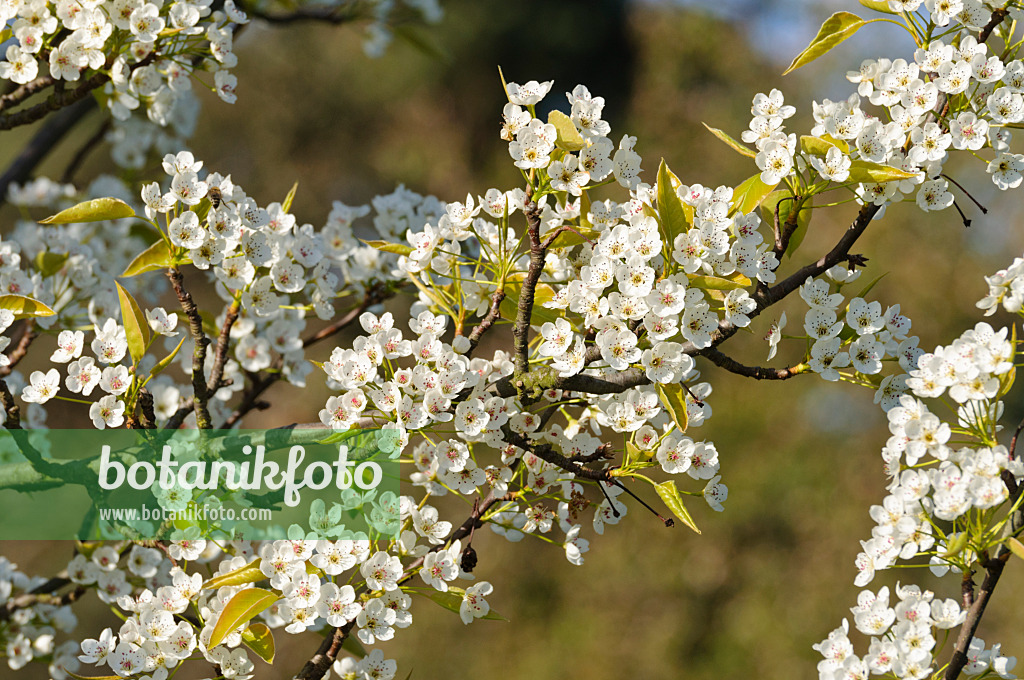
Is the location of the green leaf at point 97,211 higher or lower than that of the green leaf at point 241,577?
higher

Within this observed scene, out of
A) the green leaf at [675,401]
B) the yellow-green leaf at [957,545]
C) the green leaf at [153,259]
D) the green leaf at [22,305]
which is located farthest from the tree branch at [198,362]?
the yellow-green leaf at [957,545]

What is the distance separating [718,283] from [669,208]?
0.25 feet

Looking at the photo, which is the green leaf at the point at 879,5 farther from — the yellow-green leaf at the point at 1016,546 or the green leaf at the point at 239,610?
the green leaf at the point at 239,610

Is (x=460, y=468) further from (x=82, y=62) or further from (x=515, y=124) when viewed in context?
(x=82, y=62)

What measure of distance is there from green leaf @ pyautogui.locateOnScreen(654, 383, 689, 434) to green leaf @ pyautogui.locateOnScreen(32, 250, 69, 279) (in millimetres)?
918

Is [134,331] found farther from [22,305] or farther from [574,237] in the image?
[574,237]

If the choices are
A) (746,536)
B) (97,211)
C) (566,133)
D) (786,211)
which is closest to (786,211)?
(786,211)

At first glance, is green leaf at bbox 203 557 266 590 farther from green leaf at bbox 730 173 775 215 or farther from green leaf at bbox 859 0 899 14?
green leaf at bbox 859 0 899 14

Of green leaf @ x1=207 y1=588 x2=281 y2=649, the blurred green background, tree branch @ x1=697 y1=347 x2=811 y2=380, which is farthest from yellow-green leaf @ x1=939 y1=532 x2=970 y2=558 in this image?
the blurred green background

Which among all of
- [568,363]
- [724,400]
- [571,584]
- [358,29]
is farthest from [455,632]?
[568,363]

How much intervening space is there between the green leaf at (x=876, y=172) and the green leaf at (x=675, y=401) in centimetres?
23

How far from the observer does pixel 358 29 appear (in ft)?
Result: 5.50

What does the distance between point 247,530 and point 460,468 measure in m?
0.29

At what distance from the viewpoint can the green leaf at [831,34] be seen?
27.9 inches
